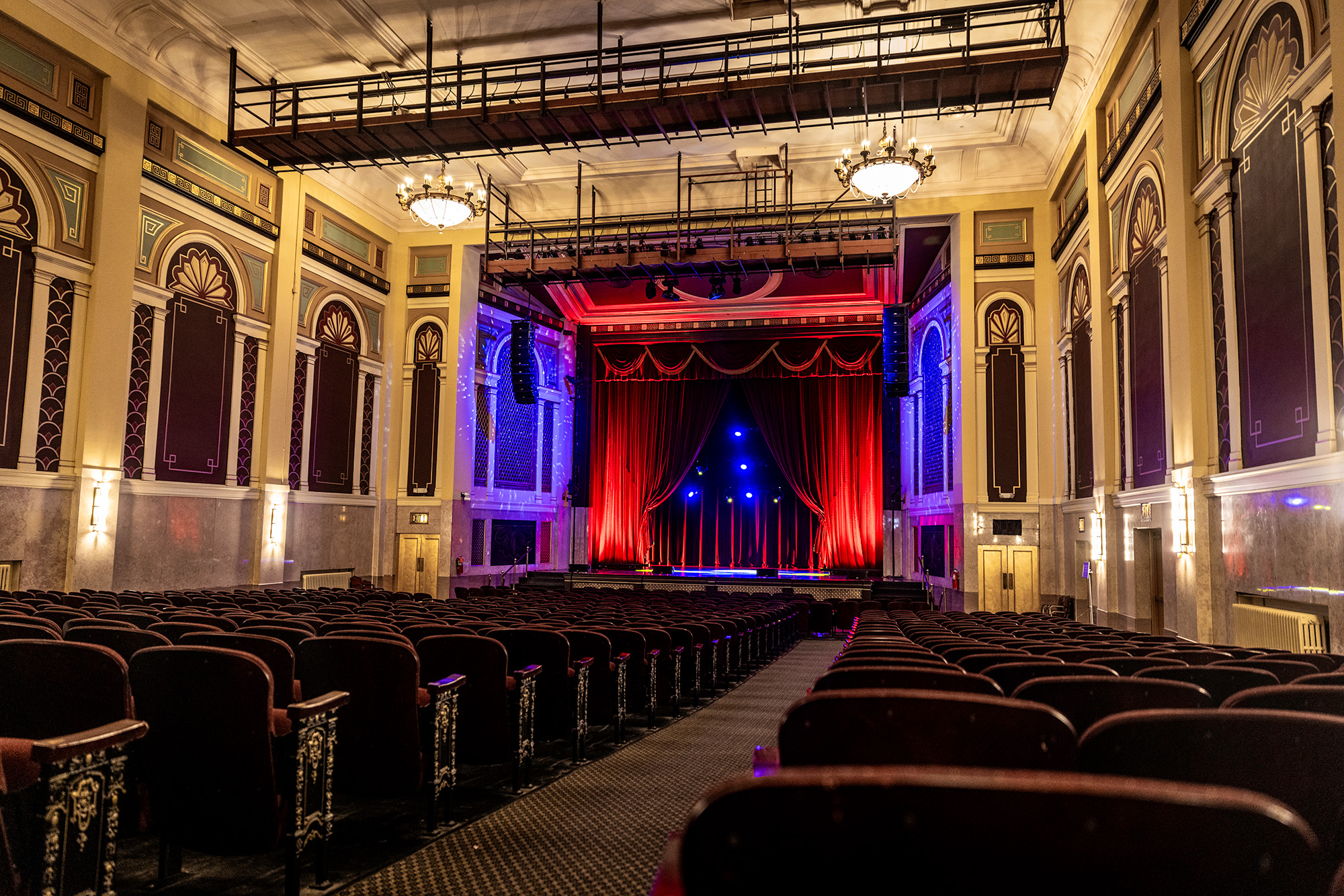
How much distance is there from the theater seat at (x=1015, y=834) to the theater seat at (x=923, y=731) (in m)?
0.48

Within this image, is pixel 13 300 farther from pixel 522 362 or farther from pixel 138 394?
pixel 522 362

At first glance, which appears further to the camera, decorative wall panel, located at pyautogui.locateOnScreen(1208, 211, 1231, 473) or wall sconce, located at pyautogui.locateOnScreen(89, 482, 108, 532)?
wall sconce, located at pyautogui.locateOnScreen(89, 482, 108, 532)

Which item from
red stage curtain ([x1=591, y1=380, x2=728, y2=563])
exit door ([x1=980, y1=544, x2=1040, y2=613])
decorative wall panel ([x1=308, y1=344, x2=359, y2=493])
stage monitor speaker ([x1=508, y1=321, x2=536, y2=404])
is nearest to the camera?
exit door ([x1=980, y1=544, x2=1040, y2=613])

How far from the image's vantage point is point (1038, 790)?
783 mm

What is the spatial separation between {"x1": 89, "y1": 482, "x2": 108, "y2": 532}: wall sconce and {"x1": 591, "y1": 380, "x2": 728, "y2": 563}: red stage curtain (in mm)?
10946

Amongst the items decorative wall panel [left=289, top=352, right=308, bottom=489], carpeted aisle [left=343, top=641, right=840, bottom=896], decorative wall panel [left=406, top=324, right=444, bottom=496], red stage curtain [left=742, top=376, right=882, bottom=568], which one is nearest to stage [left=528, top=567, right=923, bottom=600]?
red stage curtain [left=742, top=376, right=882, bottom=568]

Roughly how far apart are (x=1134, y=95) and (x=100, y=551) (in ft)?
41.9

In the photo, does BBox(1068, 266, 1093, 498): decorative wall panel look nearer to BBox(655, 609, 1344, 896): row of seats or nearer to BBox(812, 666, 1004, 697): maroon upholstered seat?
BBox(655, 609, 1344, 896): row of seats

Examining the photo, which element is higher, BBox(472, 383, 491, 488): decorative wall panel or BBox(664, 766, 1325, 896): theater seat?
BBox(472, 383, 491, 488): decorative wall panel

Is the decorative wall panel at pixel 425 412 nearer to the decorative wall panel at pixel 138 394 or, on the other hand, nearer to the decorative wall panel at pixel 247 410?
the decorative wall panel at pixel 247 410

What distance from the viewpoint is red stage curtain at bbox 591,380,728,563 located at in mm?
19672

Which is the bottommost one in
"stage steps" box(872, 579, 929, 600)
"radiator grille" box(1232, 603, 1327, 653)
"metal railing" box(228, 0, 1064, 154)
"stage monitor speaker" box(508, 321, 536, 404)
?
"stage steps" box(872, 579, 929, 600)

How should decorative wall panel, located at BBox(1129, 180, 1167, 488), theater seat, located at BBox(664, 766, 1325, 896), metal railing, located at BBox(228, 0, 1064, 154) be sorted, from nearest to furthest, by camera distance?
theater seat, located at BBox(664, 766, 1325, 896) < decorative wall panel, located at BBox(1129, 180, 1167, 488) < metal railing, located at BBox(228, 0, 1064, 154)

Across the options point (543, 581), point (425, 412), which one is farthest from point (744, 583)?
point (425, 412)
